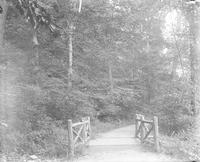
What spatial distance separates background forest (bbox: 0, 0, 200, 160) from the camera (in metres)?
8.73

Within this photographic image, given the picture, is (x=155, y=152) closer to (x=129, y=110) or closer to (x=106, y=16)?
(x=129, y=110)

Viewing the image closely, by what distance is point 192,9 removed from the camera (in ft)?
38.2

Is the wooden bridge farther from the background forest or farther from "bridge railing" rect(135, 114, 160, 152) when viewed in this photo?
the background forest

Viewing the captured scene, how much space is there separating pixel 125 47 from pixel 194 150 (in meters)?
13.9

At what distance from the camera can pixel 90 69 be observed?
18688 mm

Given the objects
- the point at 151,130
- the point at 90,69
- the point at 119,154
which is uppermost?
the point at 90,69

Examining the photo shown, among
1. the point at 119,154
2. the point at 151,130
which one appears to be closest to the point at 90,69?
the point at 151,130

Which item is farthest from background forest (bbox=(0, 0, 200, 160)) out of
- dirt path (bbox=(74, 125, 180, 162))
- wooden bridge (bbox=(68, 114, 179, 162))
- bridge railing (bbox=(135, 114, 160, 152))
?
bridge railing (bbox=(135, 114, 160, 152))

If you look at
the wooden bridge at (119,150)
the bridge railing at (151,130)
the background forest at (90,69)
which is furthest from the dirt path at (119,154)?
the background forest at (90,69)

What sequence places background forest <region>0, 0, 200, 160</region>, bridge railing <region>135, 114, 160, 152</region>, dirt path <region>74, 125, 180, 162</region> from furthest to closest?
background forest <region>0, 0, 200, 160</region>, bridge railing <region>135, 114, 160, 152</region>, dirt path <region>74, 125, 180, 162</region>

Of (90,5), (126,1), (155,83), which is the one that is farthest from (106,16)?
(155,83)

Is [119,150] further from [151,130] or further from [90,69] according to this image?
[90,69]

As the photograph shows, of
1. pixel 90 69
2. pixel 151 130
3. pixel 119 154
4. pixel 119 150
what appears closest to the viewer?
pixel 119 154

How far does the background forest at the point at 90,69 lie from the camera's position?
8.73 m
